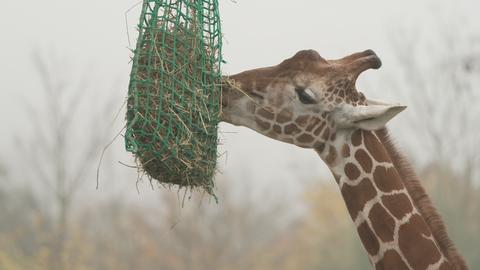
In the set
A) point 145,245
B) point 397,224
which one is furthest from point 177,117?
point 145,245

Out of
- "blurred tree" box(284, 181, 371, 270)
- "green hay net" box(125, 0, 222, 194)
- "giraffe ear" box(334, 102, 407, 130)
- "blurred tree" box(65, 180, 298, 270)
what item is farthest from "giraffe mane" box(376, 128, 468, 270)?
"blurred tree" box(65, 180, 298, 270)

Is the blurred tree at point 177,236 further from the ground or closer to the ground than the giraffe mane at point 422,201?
closer to the ground

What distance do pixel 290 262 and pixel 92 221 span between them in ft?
26.9

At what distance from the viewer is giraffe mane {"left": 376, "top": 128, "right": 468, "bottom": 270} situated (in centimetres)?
432

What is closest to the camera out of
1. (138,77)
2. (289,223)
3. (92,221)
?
(138,77)

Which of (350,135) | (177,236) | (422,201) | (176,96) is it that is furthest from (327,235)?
(176,96)

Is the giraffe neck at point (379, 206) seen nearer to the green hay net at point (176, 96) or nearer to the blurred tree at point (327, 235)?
the green hay net at point (176, 96)

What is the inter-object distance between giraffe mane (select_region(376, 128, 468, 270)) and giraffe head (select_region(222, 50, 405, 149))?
0.33 m

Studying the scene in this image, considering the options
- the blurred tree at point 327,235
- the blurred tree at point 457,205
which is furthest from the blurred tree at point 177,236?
the blurred tree at point 457,205

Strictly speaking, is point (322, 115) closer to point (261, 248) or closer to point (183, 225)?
point (183, 225)

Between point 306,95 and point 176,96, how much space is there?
858mm

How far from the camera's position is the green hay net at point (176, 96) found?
402cm

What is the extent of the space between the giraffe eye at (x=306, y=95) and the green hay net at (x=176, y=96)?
508 millimetres

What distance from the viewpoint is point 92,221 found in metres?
28.4
